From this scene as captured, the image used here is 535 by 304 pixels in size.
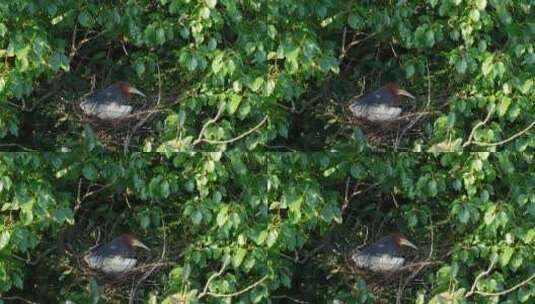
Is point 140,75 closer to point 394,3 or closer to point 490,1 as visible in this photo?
point 394,3

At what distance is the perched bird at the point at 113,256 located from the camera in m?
5.79

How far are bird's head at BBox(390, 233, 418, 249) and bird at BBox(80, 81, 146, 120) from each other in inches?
52.3

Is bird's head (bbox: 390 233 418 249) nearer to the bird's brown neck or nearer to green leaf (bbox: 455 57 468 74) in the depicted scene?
green leaf (bbox: 455 57 468 74)

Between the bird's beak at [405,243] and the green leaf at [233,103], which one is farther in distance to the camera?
the bird's beak at [405,243]

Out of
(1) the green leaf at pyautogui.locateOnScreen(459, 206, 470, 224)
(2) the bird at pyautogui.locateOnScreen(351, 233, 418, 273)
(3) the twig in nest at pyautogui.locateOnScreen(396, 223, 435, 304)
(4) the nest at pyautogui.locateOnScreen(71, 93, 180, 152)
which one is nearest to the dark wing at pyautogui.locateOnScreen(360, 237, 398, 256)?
(2) the bird at pyautogui.locateOnScreen(351, 233, 418, 273)

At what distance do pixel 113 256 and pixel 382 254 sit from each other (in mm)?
1239

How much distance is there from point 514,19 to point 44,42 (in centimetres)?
215

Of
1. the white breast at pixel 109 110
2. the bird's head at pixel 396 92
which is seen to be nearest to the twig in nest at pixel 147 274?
the white breast at pixel 109 110

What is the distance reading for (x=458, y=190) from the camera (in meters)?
5.84

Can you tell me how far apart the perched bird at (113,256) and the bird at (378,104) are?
1163mm

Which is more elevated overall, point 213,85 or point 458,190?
point 213,85

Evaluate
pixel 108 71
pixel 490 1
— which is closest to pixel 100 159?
pixel 108 71

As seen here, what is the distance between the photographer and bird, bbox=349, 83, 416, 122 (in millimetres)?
5773

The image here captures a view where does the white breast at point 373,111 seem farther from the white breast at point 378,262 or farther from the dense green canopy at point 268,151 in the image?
the white breast at point 378,262
